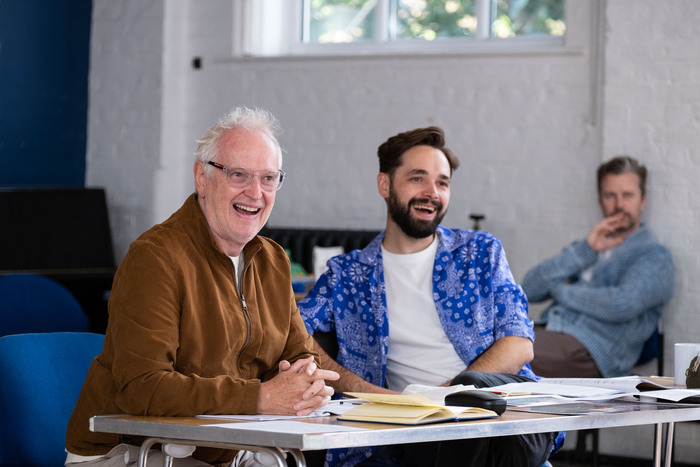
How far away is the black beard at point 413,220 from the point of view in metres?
3.01

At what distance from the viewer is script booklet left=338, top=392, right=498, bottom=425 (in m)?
1.60

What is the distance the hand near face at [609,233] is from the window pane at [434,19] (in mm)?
1670

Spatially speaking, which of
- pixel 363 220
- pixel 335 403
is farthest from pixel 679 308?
pixel 335 403

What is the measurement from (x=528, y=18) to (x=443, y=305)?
346cm

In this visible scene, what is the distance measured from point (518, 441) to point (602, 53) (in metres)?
3.71

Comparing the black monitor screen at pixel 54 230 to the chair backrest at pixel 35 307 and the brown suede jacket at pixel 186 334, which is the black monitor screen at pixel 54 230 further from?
the brown suede jacket at pixel 186 334

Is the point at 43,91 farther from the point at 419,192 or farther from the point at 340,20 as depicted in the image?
the point at 419,192

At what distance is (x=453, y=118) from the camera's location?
5863mm

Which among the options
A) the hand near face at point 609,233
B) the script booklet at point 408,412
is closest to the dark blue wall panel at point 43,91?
the hand near face at point 609,233

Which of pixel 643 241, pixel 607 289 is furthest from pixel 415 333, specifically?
pixel 643 241

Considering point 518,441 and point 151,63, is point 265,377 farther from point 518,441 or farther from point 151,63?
point 151,63

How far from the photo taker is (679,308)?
5047 millimetres

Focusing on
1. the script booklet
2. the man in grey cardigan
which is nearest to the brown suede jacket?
the script booklet

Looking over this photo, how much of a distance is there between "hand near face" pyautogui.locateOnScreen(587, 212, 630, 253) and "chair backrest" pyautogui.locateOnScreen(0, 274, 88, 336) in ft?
8.53
